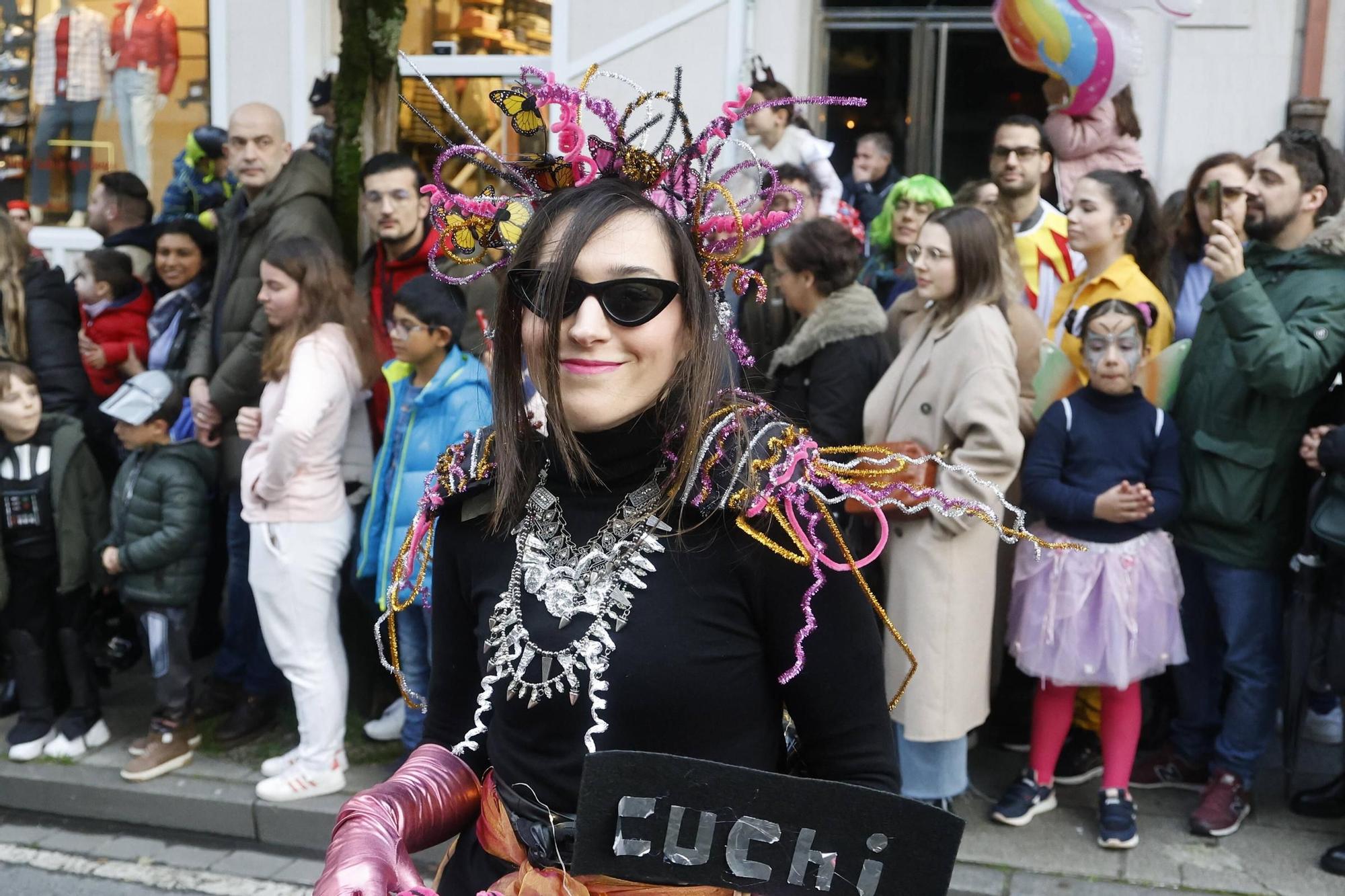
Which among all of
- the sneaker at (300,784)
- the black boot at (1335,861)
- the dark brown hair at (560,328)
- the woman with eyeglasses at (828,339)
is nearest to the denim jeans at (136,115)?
the sneaker at (300,784)

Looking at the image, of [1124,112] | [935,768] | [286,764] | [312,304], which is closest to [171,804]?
[286,764]

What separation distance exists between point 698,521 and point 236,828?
12.0 feet

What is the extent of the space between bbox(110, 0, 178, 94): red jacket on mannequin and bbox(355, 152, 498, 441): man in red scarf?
4794 millimetres

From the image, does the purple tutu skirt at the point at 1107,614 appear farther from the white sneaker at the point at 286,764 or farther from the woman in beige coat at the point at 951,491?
the white sneaker at the point at 286,764

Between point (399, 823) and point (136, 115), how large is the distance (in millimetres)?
8952

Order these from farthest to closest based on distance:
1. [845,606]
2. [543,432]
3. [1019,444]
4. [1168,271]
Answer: [1168,271] → [1019,444] → [543,432] → [845,606]

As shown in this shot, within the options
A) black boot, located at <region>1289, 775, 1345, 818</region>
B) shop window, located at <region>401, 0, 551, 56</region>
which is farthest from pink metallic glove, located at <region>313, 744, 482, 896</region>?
shop window, located at <region>401, 0, 551, 56</region>

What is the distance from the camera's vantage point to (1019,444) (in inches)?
168

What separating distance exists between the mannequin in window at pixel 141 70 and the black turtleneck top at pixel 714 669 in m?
8.66

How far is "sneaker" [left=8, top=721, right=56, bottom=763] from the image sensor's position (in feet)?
17.5

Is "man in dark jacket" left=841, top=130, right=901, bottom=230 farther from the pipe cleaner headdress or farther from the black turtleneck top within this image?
the black turtleneck top

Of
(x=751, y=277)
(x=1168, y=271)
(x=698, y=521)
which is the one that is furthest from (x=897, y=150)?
(x=698, y=521)

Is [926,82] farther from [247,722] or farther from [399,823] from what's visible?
[399,823]

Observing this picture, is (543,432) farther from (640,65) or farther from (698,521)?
(640,65)
